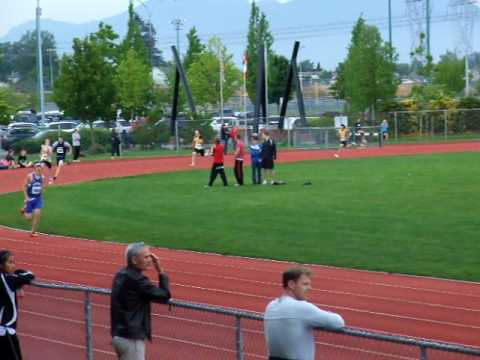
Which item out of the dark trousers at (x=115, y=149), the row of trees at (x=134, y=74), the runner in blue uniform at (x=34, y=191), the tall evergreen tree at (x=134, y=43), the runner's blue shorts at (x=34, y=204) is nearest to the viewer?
the runner in blue uniform at (x=34, y=191)

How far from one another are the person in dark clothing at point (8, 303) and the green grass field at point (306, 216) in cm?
978

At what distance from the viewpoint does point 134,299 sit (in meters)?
8.59

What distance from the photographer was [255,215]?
27.4 m

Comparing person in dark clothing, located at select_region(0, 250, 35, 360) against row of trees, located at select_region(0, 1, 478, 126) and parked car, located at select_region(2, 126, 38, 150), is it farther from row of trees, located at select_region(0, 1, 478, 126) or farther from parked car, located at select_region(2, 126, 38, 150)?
parked car, located at select_region(2, 126, 38, 150)

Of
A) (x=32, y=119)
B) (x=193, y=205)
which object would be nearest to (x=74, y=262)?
(x=193, y=205)

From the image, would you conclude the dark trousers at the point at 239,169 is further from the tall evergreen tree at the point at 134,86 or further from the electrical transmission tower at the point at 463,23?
Answer: the electrical transmission tower at the point at 463,23

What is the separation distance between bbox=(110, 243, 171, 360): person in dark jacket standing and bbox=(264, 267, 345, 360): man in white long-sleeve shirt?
1.47 meters

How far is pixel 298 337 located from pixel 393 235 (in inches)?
628

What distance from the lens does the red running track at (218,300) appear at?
33.6ft

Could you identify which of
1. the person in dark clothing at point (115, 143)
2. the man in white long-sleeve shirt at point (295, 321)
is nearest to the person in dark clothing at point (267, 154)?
the person in dark clothing at point (115, 143)

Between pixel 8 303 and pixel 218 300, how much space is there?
22.6 ft

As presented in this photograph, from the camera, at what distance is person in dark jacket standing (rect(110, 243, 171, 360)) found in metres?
8.51

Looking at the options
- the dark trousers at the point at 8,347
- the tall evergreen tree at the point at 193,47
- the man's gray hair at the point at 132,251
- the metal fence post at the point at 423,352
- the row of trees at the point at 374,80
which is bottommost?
the dark trousers at the point at 8,347

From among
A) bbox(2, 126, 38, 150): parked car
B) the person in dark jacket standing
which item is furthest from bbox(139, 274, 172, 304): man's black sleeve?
bbox(2, 126, 38, 150): parked car
